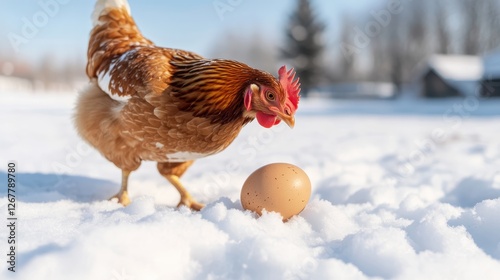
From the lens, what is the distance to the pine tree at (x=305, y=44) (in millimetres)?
32219

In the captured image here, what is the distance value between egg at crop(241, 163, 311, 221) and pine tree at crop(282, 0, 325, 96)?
3001cm

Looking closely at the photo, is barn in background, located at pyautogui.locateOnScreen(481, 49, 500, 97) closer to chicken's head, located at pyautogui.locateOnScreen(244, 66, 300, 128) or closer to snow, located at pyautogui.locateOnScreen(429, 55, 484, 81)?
snow, located at pyautogui.locateOnScreen(429, 55, 484, 81)

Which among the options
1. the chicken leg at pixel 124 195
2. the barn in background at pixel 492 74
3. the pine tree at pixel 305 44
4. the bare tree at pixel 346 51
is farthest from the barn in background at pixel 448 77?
the chicken leg at pixel 124 195

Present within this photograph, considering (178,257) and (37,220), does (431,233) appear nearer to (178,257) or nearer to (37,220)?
(178,257)

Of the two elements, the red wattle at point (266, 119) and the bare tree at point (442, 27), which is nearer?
the red wattle at point (266, 119)

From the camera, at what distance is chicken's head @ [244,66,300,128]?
7.31ft

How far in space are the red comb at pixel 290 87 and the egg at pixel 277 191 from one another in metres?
0.41

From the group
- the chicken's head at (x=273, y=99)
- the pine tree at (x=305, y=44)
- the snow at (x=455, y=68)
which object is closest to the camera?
the chicken's head at (x=273, y=99)

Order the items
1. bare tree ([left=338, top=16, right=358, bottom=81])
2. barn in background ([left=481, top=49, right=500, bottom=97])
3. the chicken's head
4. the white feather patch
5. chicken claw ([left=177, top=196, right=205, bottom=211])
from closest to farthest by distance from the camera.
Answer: the chicken's head, the white feather patch, chicken claw ([left=177, top=196, right=205, bottom=211]), barn in background ([left=481, top=49, right=500, bottom=97]), bare tree ([left=338, top=16, right=358, bottom=81])

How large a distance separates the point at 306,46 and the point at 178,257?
32249mm

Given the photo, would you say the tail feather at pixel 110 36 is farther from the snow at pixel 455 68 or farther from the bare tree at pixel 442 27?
the bare tree at pixel 442 27

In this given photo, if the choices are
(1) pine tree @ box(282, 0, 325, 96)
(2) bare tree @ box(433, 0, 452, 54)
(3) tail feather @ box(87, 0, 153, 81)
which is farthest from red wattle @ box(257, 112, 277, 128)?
(2) bare tree @ box(433, 0, 452, 54)

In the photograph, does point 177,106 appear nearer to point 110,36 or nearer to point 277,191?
point 277,191

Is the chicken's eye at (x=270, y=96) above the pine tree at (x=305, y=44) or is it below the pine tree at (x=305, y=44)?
above
